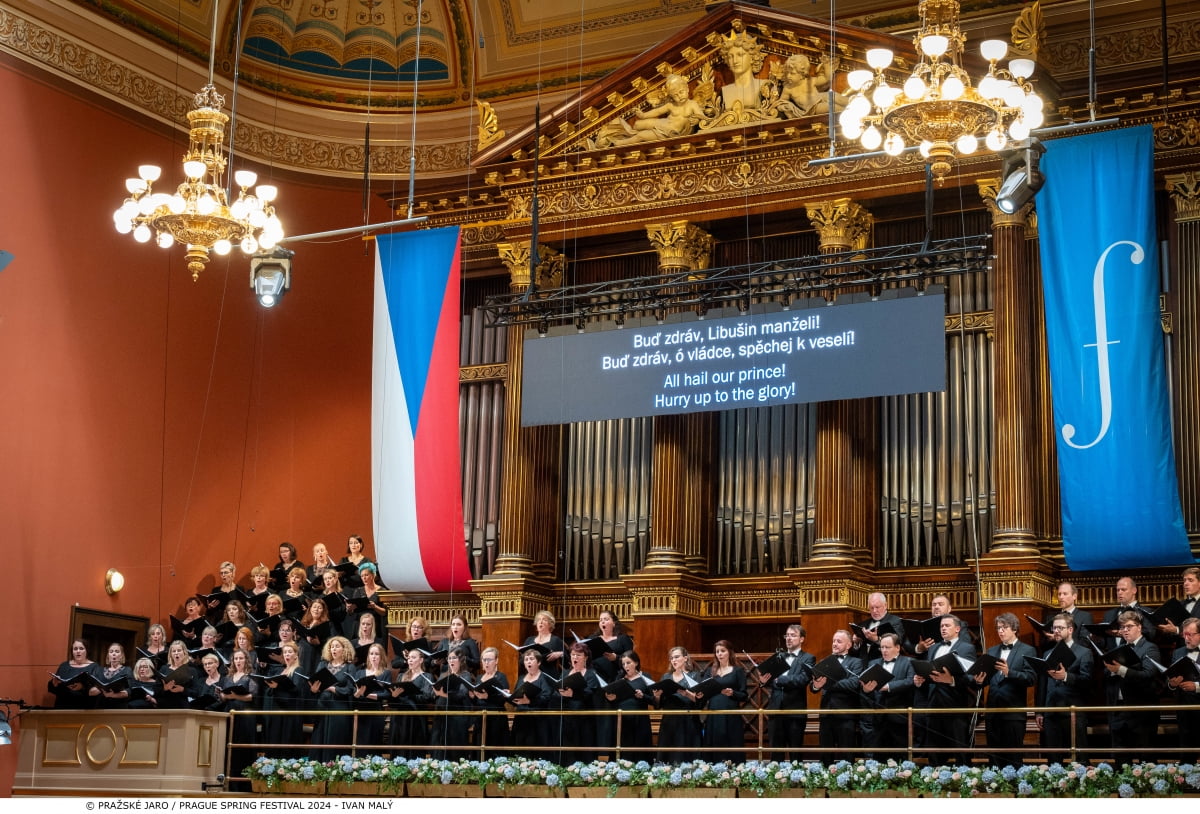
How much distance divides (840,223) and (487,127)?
3.37 metres

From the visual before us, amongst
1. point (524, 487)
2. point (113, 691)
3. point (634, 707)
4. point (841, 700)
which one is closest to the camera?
point (841, 700)

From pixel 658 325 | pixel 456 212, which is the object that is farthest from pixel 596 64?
pixel 658 325

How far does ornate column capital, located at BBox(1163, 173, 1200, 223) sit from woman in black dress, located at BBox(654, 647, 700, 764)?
188 inches

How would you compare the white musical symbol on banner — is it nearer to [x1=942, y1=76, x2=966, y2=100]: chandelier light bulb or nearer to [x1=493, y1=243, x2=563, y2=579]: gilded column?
[x1=942, y1=76, x2=966, y2=100]: chandelier light bulb

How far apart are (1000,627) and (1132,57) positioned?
529 cm

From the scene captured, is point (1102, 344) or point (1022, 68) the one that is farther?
point (1102, 344)

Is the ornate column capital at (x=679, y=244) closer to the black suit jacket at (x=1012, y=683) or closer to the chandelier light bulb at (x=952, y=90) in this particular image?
the black suit jacket at (x=1012, y=683)

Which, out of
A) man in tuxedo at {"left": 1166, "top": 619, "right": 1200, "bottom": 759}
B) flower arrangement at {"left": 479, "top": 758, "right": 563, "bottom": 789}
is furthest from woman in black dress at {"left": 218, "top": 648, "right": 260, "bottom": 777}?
man in tuxedo at {"left": 1166, "top": 619, "right": 1200, "bottom": 759}

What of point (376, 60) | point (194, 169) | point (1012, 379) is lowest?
point (1012, 379)

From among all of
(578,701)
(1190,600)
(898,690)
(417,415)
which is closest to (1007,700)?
(898,690)

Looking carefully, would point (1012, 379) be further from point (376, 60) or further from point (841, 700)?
point (376, 60)

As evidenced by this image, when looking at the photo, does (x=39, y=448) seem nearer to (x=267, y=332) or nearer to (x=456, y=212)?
(x=267, y=332)

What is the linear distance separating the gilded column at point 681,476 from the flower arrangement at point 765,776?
2702mm

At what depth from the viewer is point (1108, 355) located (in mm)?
11125
